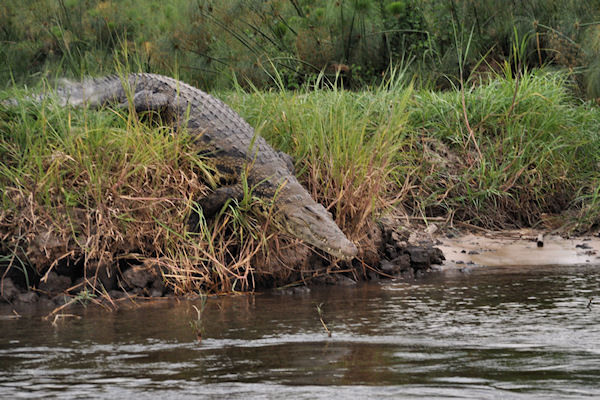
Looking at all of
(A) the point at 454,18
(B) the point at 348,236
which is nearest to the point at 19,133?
(B) the point at 348,236

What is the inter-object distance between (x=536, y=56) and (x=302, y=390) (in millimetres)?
8926

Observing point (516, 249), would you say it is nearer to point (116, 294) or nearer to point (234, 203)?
point (234, 203)

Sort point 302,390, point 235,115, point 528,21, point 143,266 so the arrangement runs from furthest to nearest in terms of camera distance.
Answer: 1. point 528,21
2. point 235,115
3. point 143,266
4. point 302,390

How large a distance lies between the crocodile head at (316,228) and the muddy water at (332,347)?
0.27 m

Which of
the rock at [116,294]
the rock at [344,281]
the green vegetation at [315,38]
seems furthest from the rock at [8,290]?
the green vegetation at [315,38]

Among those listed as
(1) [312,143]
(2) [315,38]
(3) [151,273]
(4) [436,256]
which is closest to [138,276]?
(3) [151,273]

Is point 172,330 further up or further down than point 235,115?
further down

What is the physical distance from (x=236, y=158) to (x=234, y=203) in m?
0.48

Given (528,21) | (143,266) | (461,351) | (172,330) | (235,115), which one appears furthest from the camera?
(528,21)

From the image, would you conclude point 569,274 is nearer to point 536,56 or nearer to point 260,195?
point 260,195

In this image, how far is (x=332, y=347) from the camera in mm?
3672

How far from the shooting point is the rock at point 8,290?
4.87 meters

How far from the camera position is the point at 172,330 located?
163 inches

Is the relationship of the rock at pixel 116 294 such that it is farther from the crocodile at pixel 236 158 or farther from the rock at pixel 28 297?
the crocodile at pixel 236 158
